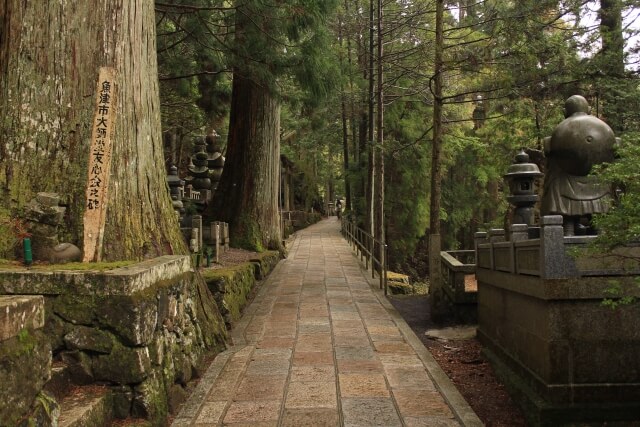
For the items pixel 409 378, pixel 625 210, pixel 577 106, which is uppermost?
pixel 577 106

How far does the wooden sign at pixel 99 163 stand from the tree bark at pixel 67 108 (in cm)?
6

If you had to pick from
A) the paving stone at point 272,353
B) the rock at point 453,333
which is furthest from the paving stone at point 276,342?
the rock at point 453,333

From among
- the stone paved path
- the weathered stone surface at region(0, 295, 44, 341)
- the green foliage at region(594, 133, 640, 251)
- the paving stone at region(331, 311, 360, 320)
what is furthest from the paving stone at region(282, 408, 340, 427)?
the paving stone at region(331, 311, 360, 320)

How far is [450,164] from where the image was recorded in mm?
20266

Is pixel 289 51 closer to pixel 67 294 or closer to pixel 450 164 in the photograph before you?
pixel 67 294

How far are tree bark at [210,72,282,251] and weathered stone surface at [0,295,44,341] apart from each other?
397 inches

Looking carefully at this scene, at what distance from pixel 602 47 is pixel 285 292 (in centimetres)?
782

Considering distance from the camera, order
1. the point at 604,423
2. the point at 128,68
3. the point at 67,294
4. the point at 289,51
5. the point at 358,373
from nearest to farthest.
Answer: the point at 67,294
the point at 604,423
the point at 128,68
the point at 358,373
the point at 289,51

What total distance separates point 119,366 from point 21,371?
1349 millimetres

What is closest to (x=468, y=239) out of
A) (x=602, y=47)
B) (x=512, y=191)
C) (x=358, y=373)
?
(x=602, y=47)

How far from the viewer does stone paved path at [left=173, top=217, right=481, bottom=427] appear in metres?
4.41

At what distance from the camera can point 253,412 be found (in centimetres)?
444

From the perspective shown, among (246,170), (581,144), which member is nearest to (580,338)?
(581,144)

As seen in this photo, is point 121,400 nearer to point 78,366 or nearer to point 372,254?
point 78,366
